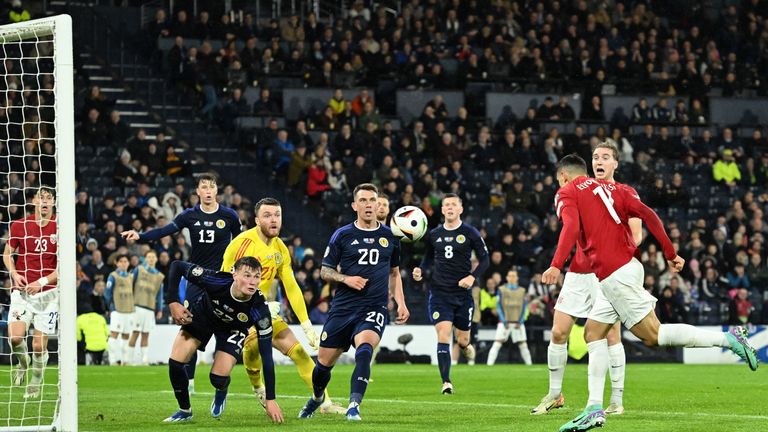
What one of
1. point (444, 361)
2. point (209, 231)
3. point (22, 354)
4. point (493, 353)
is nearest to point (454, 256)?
point (444, 361)

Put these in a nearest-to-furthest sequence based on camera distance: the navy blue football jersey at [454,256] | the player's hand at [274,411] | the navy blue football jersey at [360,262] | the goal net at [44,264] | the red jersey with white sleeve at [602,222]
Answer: the goal net at [44,264], the red jersey with white sleeve at [602,222], the player's hand at [274,411], the navy blue football jersey at [360,262], the navy blue football jersey at [454,256]

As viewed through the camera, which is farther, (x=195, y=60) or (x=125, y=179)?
(x=195, y=60)

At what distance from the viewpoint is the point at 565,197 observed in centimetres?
988

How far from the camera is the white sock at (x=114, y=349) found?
23859 mm

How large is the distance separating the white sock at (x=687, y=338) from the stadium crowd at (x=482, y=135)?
1573 cm

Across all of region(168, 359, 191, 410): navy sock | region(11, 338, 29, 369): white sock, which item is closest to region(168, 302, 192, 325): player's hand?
region(168, 359, 191, 410): navy sock

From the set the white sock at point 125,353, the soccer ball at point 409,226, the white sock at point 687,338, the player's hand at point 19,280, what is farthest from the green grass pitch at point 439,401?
the soccer ball at point 409,226

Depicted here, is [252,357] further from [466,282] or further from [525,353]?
[525,353]

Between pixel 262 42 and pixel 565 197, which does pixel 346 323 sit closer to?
pixel 565 197

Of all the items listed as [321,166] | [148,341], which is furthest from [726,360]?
[148,341]

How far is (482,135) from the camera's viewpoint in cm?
3130

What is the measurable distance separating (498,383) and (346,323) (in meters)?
6.74

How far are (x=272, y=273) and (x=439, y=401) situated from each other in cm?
309

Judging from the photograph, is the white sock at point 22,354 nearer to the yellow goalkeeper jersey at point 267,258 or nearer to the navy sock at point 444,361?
the yellow goalkeeper jersey at point 267,258
